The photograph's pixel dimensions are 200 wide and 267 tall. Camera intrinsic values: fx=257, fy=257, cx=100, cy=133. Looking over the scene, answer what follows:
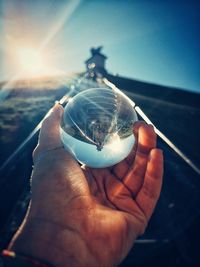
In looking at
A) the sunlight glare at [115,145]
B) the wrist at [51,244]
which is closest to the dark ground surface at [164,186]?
the wrist at [51,244]

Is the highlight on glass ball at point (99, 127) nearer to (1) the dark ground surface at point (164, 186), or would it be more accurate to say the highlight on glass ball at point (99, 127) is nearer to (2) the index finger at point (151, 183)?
(2) the index finger at point (151, 183)

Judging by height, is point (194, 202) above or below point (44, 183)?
below

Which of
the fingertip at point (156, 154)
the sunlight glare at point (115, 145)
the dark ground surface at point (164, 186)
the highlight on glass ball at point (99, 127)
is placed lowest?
the dark ground surface at point (164, 186)

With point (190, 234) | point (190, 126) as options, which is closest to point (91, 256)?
point (190, 234)

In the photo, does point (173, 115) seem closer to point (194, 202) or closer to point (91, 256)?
point (194, 202)

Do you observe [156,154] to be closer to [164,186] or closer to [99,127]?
[99,127]

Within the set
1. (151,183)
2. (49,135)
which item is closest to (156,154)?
(151,183)

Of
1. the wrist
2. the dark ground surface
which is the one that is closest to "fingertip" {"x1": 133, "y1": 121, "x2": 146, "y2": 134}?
the wrist
